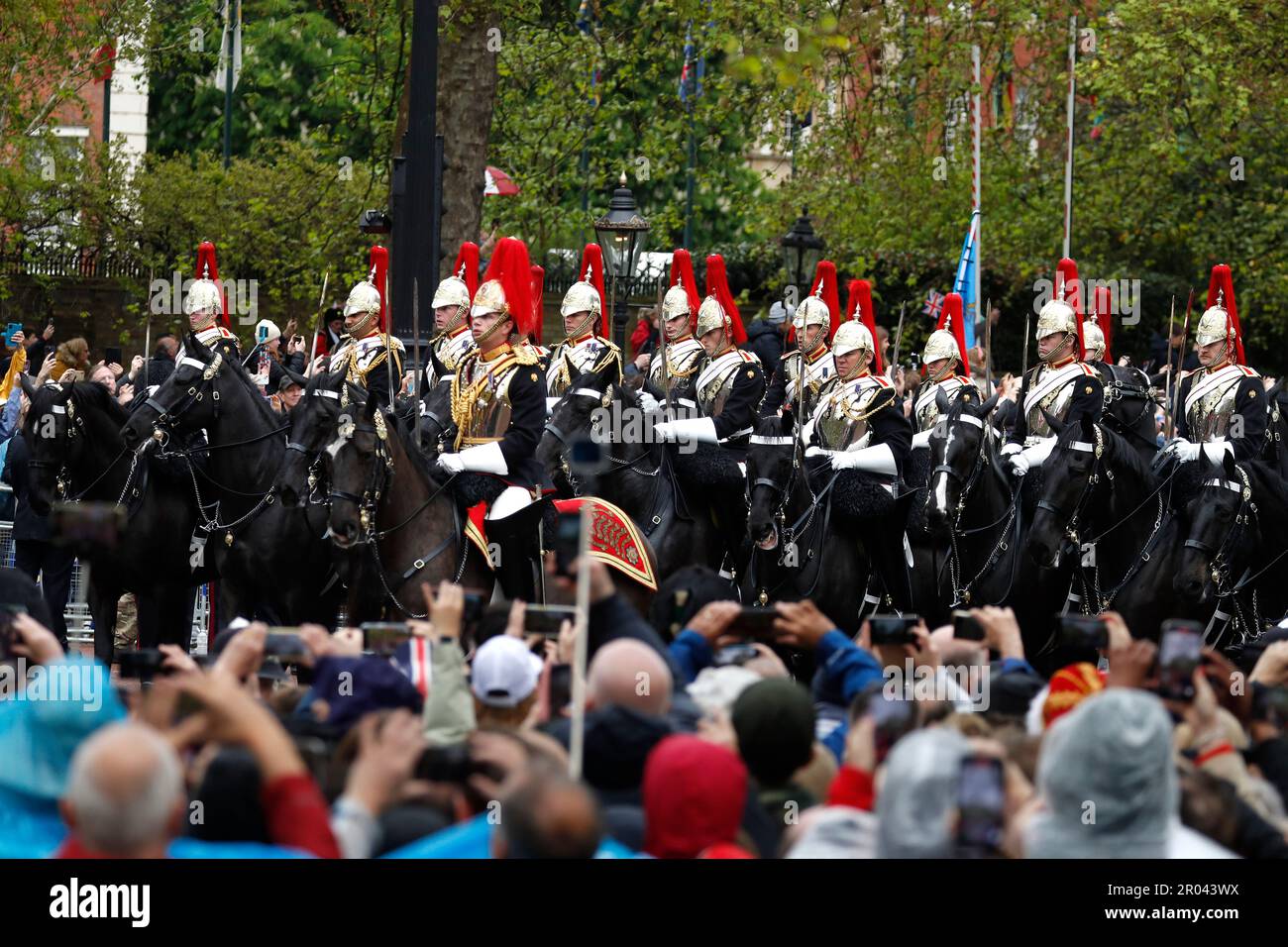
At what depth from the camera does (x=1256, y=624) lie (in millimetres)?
13008

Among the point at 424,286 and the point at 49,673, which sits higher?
the point at 424,286

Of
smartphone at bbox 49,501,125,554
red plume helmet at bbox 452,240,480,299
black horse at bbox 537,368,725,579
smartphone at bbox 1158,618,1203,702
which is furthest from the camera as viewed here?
red plume helmet at bbox 452,240,480,299

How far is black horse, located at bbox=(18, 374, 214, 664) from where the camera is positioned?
1305 centimetres

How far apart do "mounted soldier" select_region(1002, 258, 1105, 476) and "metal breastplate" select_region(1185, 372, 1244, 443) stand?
58 cm

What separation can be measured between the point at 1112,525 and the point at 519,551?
360cm

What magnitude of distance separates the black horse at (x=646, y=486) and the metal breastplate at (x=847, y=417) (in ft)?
2.91

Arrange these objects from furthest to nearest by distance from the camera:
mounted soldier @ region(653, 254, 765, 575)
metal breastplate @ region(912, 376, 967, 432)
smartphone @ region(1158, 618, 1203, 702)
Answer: metal breastplate @ region(912, 376, 967, 432) → mounted soldier @ region(653, 254, 765, 575) → smartphone @ region(1158, 618, 1203, 702)

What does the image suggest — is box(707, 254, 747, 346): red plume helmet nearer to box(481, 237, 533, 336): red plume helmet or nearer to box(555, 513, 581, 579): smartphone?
box(481, 237, 533, 336): red plume helmet

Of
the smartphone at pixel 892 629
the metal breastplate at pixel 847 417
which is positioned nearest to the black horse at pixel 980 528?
the metal breastplate at pixel 847 417

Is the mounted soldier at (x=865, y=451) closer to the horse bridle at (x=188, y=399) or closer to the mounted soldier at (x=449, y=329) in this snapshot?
the mounted soldier at (x=449, y=329)

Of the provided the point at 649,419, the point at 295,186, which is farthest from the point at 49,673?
the point at 295,186

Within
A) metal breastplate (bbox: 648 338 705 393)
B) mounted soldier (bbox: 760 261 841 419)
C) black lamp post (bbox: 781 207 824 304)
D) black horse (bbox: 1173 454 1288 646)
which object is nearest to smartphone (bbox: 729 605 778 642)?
black horse (bbox: 1173 454 1288 646)
